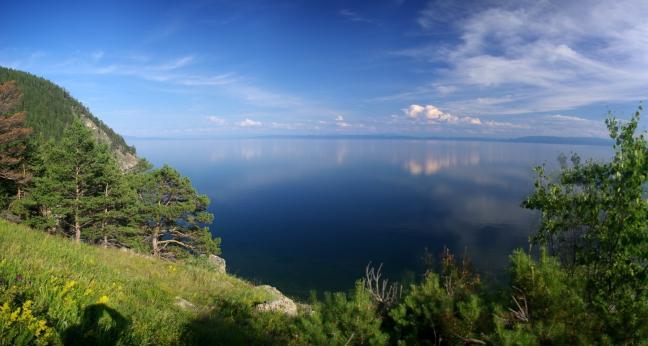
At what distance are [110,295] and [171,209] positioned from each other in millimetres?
25290

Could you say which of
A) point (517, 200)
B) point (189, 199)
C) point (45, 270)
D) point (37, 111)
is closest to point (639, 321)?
point (45, 270)

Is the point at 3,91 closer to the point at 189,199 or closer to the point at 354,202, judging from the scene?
the point at 189,199

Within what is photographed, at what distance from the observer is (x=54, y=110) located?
6216 inches

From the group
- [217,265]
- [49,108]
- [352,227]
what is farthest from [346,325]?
[49,108]

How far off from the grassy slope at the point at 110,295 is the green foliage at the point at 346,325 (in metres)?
1.86

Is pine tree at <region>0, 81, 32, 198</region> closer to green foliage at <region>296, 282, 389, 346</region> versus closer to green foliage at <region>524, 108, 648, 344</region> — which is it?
green foliage at <region>296, 282, 389, 346</region>

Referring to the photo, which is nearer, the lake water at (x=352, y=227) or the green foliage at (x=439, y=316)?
the green foliage at (x=439, y=316)

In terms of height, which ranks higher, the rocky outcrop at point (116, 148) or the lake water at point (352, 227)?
the rocky outcrop at point (116, 148)

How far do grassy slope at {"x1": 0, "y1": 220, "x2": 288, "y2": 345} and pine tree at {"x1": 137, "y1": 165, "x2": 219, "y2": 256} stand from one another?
18911 mm

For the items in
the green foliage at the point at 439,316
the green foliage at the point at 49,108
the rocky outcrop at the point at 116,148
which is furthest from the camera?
the rocky outcrop at the point at 116,148

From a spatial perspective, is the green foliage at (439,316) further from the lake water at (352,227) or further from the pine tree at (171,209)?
the pine tree at (171,209)

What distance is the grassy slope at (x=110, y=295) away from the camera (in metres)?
5.62

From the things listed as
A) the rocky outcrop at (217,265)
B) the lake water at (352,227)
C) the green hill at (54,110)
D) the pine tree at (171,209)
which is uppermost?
the green hill at (54,110)

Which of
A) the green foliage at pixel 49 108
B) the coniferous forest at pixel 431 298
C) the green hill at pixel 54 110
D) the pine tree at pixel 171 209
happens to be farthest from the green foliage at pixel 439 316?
the green hill at pixel 54 110
